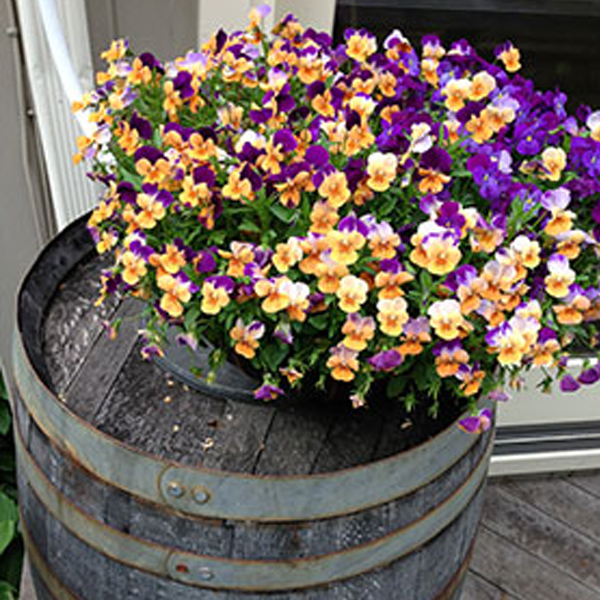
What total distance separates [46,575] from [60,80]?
82 centimetres

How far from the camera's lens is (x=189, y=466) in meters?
0.87

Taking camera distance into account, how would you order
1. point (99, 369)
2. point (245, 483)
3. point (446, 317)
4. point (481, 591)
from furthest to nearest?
point (481, 591), point (99, 369), point (245, 483), point (446, 317)

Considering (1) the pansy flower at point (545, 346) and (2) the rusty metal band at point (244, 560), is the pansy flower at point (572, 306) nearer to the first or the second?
(1) the pansy flower at point (545, 346)

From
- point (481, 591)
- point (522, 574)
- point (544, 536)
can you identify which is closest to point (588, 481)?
point (544, 536)

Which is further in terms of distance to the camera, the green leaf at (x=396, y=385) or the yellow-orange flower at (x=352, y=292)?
the green leaf at (x=396, y=385)

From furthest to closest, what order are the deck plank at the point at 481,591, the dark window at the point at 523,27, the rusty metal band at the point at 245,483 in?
the deck plank at the point at 481,591
the dark window at the point at 523,27
the rusty metal band at the point at 245,483

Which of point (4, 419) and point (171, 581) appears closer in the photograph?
point (171, 581)

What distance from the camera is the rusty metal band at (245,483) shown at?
2.85 feet

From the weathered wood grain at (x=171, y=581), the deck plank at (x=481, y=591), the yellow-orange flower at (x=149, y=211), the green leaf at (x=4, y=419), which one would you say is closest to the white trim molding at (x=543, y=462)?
the deck plank at (x=481, y=591)

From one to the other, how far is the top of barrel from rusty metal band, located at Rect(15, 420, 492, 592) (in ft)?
0.32

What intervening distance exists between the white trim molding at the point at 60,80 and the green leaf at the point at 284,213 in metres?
0.59

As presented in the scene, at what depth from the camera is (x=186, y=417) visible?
962mm

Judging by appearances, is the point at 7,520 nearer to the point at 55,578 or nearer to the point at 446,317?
the point at 55,578

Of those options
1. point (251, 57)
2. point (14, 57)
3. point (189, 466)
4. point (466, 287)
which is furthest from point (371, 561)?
point (14, 57)
